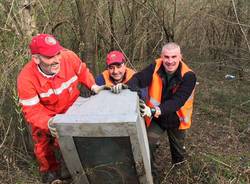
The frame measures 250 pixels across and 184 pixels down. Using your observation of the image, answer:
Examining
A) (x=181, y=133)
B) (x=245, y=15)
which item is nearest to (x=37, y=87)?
(x=181, y=133)

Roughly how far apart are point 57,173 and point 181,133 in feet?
4.78

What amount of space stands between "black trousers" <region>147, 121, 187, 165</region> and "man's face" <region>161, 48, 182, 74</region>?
2.24 ft

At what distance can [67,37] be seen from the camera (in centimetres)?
657

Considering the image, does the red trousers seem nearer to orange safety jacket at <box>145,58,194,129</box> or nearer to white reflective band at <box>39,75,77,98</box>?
white reflective band at <box>39,75,77,98</box>

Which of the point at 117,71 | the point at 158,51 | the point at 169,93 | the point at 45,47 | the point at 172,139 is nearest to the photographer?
the point at 45,47

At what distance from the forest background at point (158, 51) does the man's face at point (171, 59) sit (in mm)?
1019

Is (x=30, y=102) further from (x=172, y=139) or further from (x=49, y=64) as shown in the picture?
(x=172, y=139)

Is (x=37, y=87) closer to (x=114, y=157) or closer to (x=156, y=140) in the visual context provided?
(x=114, y=157)

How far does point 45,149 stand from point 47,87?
761 mm

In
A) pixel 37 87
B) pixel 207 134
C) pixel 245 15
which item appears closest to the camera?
pixel 37 87

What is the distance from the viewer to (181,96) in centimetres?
414

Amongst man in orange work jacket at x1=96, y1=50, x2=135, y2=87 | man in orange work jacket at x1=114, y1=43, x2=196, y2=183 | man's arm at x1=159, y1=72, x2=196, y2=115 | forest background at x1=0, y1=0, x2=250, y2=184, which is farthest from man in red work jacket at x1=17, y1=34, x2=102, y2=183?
man's arm at x1=159, y1=72, x2=196, y2=115

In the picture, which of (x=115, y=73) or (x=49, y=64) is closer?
(x=49, y=64)

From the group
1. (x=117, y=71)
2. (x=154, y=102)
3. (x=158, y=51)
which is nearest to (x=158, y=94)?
(x=154, y=102)
